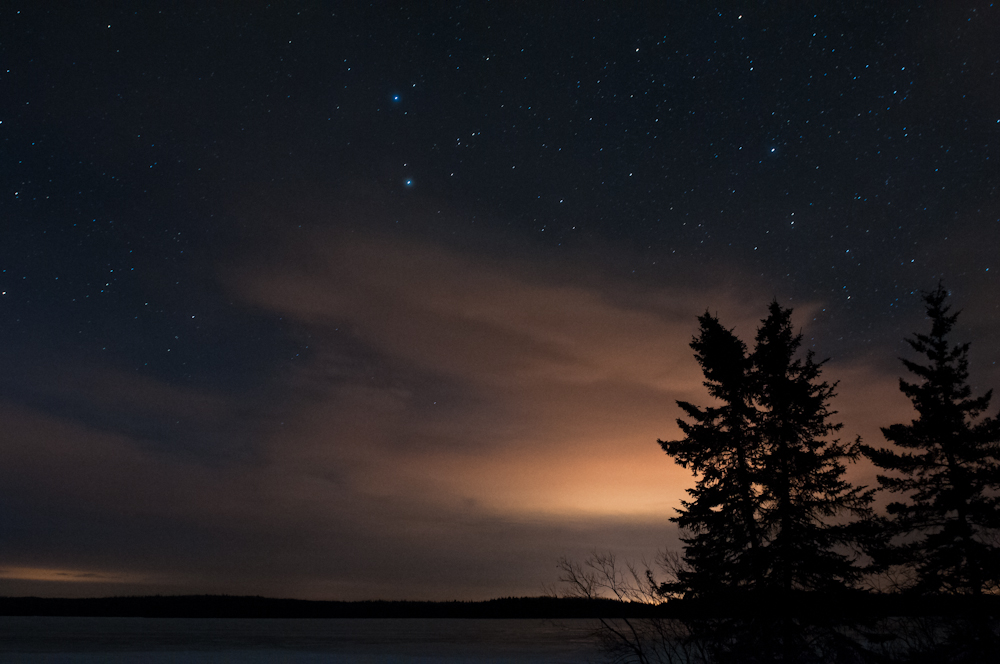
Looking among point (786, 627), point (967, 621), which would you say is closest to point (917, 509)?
point (967, 621)

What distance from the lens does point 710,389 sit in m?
29.5

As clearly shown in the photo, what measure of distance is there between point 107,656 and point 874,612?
55124 millimetres

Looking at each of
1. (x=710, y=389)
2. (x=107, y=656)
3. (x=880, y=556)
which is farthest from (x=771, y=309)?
(x=107, y=656)

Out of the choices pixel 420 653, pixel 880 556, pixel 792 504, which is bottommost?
pixel 420 653

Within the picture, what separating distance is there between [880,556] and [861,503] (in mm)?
2664

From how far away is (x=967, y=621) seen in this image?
97.6ft

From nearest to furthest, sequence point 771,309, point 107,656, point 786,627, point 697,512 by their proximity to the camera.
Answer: point 786,627 → point 697,512 → point 771,309 → point 107,656

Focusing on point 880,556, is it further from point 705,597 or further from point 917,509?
point 705,597

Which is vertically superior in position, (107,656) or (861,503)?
(861,503)

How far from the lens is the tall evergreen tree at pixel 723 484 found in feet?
89.3

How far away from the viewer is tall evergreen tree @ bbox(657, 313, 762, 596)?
27.2 m

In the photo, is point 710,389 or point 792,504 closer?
point 792,504

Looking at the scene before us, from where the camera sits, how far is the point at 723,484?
90.1 ft

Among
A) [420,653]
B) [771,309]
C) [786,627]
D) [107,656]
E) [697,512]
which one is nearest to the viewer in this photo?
[786,627]
